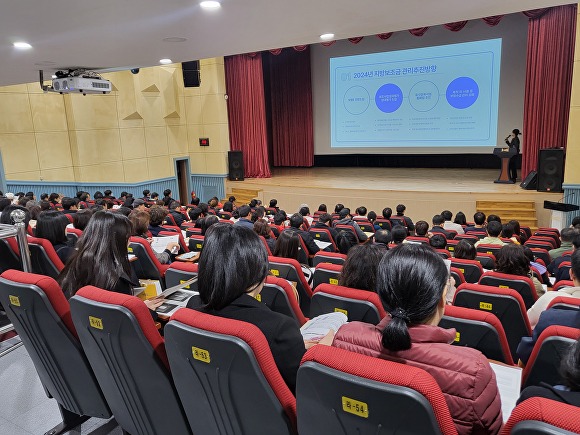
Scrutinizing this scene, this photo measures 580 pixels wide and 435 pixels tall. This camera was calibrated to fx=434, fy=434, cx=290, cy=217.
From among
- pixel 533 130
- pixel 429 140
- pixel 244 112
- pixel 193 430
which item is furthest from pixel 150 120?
pixel 193 430

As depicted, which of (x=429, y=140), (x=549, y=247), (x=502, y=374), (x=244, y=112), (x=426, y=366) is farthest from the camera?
(x=244, y=112)

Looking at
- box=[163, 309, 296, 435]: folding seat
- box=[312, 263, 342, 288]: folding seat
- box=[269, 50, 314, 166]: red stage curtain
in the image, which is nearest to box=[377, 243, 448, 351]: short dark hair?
box=[163, 309, 296, 435]: folding seat

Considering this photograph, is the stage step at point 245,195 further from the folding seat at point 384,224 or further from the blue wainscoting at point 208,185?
the folding seat at point 384,224

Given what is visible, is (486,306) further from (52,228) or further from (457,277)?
(52,228)

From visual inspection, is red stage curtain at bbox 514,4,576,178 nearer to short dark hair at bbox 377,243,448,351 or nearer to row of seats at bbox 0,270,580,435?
short dark hair at bbox 377,243,448,351

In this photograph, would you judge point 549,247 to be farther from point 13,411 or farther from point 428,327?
point 13,411

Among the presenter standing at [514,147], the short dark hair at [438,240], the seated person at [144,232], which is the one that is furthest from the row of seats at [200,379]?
the presenter standing at [514,147]

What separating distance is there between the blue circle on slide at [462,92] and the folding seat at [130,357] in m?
11.6

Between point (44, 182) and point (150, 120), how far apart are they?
325 centimetres

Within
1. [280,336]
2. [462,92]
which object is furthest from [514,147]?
[280,336]

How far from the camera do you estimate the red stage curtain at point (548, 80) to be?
9812mm

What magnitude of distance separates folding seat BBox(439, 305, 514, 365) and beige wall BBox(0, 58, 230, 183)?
1080cm

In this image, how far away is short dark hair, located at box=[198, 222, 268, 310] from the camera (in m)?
1.59

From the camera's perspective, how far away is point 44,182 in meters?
10.6
